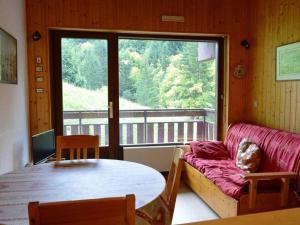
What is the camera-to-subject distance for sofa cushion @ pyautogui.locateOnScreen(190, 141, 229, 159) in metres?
3.75

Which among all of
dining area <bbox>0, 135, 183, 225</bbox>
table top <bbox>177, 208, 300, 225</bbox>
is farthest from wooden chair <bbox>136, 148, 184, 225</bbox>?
table top <bbox>177, 208, 300, 225</bbox>

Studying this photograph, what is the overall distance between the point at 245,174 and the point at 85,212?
75.2 inches

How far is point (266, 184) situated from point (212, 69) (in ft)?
7.31

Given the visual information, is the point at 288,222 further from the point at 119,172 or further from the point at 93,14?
the point at 93,14

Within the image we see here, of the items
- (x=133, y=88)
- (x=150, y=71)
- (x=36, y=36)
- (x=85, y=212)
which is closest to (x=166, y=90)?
(x=150, y=71)

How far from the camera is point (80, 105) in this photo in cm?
401

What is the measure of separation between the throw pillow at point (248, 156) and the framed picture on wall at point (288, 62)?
92 centimetres

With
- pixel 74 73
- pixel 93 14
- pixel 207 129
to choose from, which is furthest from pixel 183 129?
pixel 93 14

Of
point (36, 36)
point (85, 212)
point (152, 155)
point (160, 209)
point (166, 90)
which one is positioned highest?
point (36, 36)

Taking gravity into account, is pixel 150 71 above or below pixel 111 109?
above

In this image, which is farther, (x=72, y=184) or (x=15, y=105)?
(x=15, y=105)

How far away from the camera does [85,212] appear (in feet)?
3.30

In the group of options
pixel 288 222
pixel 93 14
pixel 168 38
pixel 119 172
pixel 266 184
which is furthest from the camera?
pixel 168 38

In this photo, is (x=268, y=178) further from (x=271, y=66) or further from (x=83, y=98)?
(x=83, y=98)
